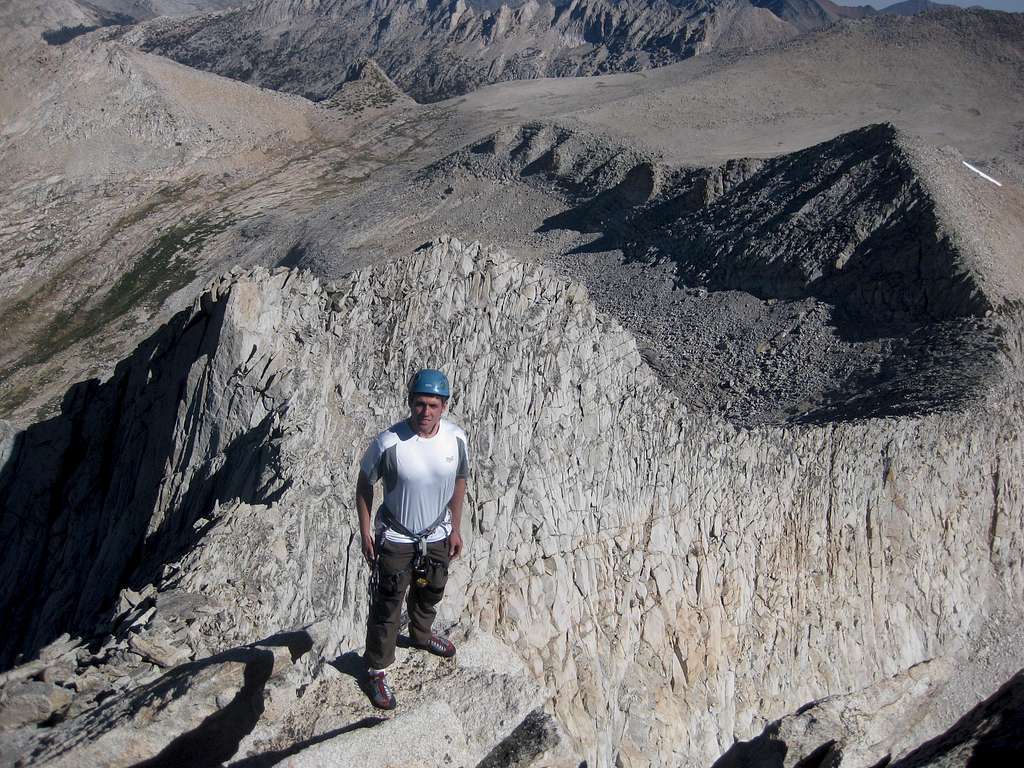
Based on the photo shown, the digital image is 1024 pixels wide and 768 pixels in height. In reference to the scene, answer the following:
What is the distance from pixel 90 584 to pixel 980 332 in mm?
21275

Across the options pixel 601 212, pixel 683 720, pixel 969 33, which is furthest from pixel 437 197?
pixel 969 33

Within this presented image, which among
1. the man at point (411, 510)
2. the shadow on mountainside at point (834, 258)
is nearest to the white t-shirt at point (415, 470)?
the man at point (411, 510)

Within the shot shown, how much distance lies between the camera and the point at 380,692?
262 inches

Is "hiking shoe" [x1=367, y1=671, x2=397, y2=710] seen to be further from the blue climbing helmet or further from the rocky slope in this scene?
the rocky slope

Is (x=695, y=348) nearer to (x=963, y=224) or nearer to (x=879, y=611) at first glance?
(x=963, y=224)

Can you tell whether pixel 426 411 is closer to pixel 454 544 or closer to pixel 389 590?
pixel 454 544

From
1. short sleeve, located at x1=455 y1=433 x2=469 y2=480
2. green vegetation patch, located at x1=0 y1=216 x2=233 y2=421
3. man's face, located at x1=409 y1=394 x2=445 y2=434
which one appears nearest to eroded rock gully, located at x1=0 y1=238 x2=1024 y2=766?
short sleeve, located at x1=455 y1=433 x2=469 y2=480

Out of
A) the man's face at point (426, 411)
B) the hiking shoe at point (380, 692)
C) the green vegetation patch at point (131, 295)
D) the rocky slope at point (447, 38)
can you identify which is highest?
the rocky slope at point (447, 38)

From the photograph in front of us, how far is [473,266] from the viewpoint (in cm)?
1490

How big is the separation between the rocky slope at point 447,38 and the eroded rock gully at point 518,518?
9717 cm

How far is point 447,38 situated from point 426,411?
124m

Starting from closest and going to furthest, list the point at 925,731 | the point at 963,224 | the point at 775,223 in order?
the point at 925,731
the point at 963,224
the point at 775,223

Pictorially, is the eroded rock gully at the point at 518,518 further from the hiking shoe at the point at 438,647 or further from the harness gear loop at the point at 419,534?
the harness gear loop at the point at 419,534

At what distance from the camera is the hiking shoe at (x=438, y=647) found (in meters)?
7.38
